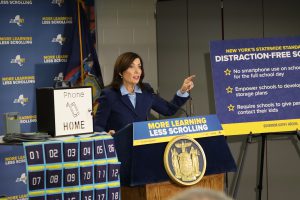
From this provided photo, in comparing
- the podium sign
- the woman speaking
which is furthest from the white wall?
the podium sign

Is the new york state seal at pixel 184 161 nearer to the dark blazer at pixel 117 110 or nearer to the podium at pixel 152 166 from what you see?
the podium at pixel 152 166

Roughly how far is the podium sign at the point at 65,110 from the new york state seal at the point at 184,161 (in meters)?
0.51

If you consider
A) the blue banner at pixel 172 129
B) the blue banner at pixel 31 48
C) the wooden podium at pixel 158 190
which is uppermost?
the blue banner at pixel 31 48

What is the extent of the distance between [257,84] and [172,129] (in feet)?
5.17

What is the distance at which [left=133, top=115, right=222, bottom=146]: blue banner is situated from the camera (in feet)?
10.3

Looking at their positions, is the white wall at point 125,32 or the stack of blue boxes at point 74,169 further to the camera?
the white wall at point 125,32

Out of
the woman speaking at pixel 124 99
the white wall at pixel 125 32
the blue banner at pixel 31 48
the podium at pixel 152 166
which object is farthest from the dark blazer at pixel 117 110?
the white wall at pixel 125 32

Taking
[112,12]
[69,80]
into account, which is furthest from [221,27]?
[69,80]

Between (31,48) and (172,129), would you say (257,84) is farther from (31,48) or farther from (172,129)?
A: (31,48)

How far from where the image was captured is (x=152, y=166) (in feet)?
10.3

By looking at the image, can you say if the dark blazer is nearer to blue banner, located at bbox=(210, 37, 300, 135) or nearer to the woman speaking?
the woman speaking

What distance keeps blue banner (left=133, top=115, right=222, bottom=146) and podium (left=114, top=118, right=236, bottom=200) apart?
26 millimetres

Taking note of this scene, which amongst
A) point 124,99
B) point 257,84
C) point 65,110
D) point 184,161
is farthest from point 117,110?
point 257,84

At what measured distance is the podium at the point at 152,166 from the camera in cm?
314
